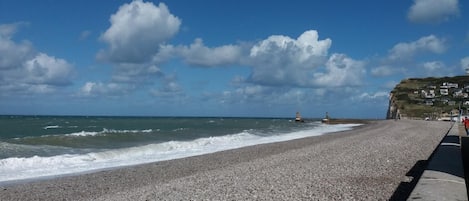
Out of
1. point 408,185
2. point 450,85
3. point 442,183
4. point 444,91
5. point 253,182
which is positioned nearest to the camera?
point 442,183

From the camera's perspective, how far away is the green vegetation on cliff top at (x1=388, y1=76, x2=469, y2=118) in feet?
304

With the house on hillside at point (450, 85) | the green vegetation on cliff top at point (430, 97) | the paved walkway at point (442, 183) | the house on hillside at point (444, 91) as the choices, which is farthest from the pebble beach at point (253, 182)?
the house on hillside at point (450, 85)

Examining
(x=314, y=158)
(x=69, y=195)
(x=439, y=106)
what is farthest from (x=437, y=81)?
(x=69, y=195)

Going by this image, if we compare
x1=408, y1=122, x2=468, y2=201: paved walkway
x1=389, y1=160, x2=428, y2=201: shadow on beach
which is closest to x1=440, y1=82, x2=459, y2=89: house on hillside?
x1=389, y1=160, x2=428, y2=201: shadow on beach

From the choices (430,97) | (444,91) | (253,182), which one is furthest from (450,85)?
(253,182)

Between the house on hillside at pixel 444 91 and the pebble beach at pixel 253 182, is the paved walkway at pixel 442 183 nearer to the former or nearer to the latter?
the pebble beach at pixel 253 182

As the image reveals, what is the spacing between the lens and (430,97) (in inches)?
3981

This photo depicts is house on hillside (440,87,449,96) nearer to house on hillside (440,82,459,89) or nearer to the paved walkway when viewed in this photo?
house on hillside (440,82,459,89)

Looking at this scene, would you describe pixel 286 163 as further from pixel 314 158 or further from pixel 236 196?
pixel 236 196

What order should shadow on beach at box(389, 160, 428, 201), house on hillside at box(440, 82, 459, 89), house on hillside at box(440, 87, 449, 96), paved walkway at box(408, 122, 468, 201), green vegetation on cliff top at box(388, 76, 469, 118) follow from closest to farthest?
paved walkway at box(408, 122, 468, 201) → shadow on beach at box(389, 160, 428, 201) → green vegetation on cliff top at box(388, 76, 469, 118) → house on hillside at box(440, 87, 449, 96) → house on hillside at box(440, 82, 459, 89)

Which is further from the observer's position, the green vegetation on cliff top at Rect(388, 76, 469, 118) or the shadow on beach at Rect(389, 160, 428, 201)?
the green vegetation on cliff top at Rect(388, 76, 469, 118)

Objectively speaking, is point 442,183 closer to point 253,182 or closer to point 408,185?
point 408,185

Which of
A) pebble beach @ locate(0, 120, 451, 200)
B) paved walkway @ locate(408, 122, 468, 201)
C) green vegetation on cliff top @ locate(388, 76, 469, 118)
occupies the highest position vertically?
green vegetation on cliff top @ locate(388, 76, 469, 118)

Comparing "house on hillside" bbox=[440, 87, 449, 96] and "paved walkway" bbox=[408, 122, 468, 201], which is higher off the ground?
Answer: "house on hillside" bbox=[440, 87, 449, 96]
